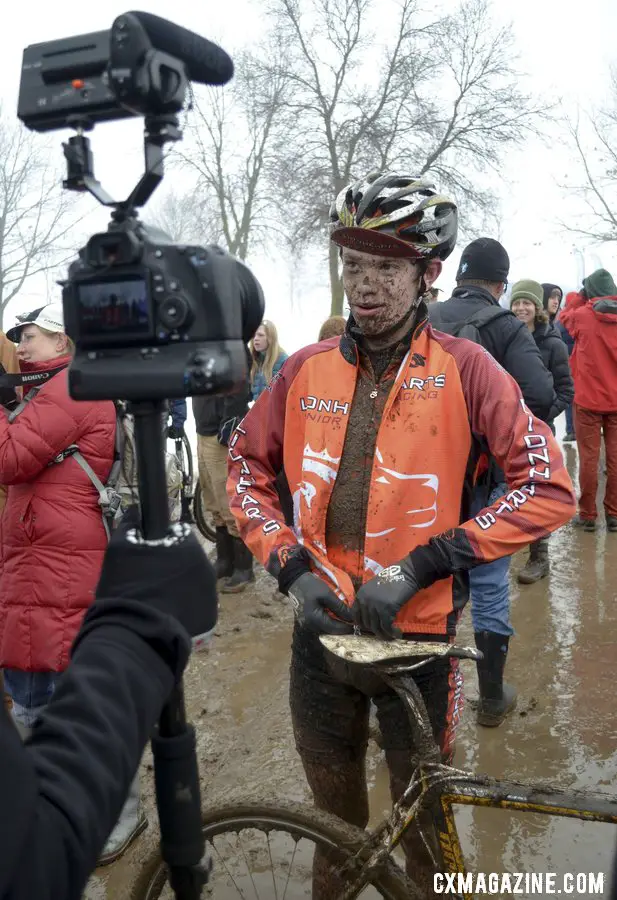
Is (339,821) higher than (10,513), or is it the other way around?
(10,513)

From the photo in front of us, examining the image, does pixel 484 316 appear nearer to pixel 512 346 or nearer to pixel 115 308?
pixel 512 346

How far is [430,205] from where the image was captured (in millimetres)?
2111

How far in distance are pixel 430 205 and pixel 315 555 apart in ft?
3.53

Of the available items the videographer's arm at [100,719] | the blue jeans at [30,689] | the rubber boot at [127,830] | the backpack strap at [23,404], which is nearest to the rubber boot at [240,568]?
the rubber boot at [127,830]

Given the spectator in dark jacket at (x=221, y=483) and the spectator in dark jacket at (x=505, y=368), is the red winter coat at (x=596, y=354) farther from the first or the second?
the spectator in dark jacket at (x=221, y=483)

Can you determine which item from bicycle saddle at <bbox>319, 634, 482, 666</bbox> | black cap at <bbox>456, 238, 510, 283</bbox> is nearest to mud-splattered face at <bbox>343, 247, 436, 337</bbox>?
bicycle saddle at <bbox>319, 634, 482, 666</bbox>

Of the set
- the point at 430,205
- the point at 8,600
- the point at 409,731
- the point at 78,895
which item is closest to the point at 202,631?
the point at 78,895

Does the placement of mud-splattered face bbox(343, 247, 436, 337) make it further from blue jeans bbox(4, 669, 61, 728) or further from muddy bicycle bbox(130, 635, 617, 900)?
blue jeans bbox(4, 669, 61, 728)

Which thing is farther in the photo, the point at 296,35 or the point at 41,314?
the point at 296,35

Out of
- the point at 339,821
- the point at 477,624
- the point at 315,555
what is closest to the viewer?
the point at 339,821

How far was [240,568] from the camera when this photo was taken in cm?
553

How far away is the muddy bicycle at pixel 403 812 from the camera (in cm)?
180

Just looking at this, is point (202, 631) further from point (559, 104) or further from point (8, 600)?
point (559, 104)

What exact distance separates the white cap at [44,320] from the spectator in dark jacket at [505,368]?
1961 millimetres
